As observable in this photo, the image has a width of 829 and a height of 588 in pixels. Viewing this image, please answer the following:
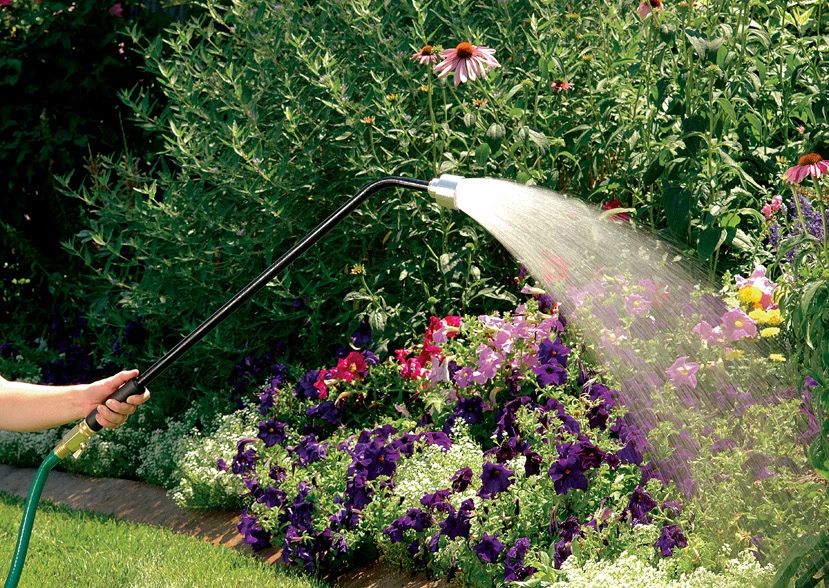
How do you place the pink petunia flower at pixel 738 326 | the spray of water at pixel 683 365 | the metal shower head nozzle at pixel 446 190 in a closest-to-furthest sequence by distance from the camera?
1. the metal shower head nozzle at pixel 446 190
2. the spray of water at pixel 683 365
3. the pink petunia flower at pixel 738 326

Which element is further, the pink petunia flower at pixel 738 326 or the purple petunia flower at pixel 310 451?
the purple petunia flower at pixel 310 451

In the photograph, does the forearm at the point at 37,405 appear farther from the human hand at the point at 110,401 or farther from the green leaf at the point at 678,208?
the green leaf at the point at 678,208

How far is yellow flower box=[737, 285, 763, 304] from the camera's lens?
337cm

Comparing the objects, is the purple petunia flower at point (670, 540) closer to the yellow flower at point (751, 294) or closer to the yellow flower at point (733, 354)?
the yellow flower at point (733, 354)

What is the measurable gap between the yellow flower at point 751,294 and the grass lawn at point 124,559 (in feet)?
4.83

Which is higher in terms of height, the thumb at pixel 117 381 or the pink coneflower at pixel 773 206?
the thumb at pixel 117 381

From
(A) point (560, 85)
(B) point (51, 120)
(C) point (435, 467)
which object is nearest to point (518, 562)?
(C) point (435, 467)

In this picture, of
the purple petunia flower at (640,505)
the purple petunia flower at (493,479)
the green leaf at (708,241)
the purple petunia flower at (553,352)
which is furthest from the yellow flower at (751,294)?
the purple petunia flower at (493,479)

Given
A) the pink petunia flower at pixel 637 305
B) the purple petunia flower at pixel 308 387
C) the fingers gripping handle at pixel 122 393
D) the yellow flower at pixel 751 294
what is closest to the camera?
the fingers gripping handle at pixel 122 393

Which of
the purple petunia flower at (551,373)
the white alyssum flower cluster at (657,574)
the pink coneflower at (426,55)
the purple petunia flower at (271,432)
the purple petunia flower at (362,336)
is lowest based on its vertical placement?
the purple petunia flower at (271,432)

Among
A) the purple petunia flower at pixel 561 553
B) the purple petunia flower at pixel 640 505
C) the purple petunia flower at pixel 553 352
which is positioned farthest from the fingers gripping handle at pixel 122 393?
the purple petunia flower at pixel 553 352

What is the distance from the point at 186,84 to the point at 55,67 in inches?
71.3

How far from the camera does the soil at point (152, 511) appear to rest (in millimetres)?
3457

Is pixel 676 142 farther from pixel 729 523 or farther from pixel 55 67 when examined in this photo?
pixel 55 67
